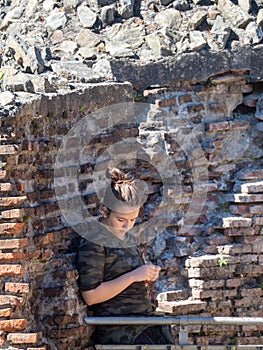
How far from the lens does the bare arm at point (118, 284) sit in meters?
4.56

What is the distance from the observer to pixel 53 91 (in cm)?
513

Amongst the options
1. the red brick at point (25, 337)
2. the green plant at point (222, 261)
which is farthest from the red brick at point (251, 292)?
the red brick at point (25, 337)

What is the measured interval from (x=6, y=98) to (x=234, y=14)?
223 cm

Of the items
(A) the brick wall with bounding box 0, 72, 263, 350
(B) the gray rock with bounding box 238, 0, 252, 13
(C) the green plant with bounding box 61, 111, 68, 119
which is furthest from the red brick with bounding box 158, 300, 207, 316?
(B) the gray rock with bounding box 238, 0, 252, 13

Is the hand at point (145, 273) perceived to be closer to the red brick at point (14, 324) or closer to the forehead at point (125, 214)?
the forehead at point (125, 214)

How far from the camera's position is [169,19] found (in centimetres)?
638

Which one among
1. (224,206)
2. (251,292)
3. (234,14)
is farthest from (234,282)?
(234,14)

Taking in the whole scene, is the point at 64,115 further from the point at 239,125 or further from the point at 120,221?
the point at 239,125

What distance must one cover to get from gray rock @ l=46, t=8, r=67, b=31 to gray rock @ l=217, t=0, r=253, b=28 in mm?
1037

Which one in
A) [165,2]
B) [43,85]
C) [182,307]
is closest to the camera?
Result: [43,85]

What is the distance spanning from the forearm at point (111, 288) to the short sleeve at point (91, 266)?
0.03 meters

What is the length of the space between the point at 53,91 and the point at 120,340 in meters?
1.38

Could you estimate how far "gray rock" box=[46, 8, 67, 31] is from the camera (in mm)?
6469

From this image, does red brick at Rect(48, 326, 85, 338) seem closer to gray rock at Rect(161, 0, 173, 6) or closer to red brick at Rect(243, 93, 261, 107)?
red brick at Rect(243, 93, 261, 107)
